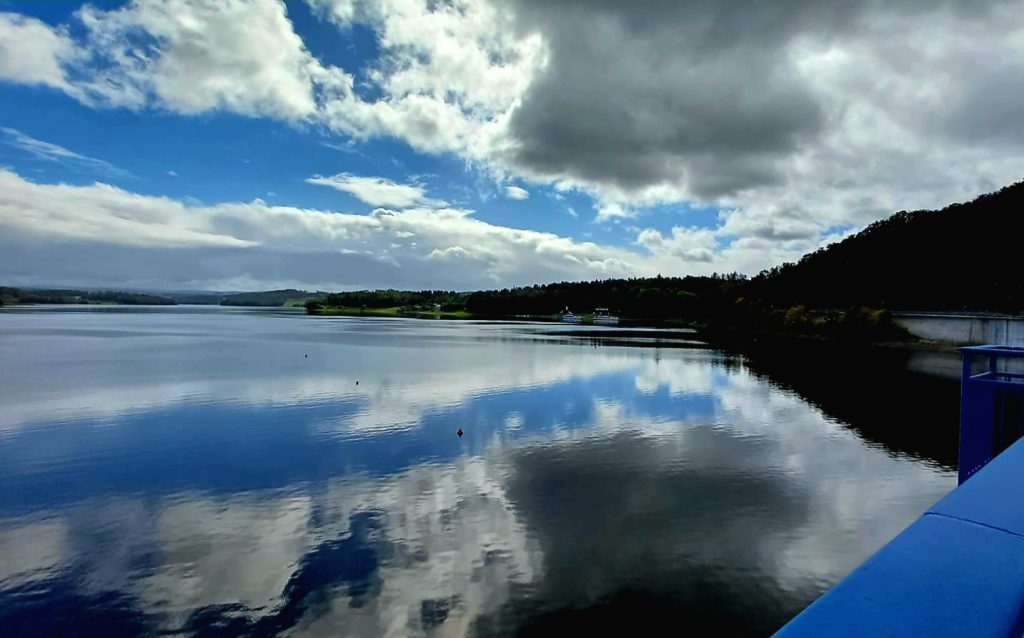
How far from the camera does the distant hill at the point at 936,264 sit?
85438mm

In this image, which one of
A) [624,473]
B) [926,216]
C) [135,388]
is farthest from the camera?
[926,216]

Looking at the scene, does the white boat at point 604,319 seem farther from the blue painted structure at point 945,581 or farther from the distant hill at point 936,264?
the blue painted structure at point 945,581

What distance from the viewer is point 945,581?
2.40 meters

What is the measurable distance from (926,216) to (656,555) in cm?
12487

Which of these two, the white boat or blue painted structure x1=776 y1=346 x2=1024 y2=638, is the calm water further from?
the white boat

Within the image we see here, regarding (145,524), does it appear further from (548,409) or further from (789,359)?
(789,359)

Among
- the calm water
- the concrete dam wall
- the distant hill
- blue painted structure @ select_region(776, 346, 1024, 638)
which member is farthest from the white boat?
blue painted structure @ select_region(776, 346, 1024, 638)

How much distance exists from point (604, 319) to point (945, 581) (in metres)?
174

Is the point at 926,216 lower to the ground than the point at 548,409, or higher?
higher

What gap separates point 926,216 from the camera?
10881 centimetres

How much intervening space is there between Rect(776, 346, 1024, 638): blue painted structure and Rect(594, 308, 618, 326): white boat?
161 m

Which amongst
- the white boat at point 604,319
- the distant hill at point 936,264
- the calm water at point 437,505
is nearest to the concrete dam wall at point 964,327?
the distant hill at point 936,264

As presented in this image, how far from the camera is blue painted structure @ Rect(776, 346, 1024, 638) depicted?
80.6 inches

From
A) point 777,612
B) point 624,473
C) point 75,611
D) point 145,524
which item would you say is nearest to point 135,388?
point 145,524
